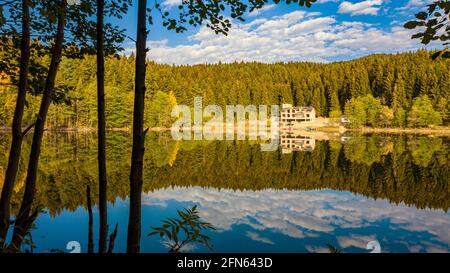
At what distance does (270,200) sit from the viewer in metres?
18.8

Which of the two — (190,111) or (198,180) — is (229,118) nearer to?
(190,111)

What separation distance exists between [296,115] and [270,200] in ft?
315

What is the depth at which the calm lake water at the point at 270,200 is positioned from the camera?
1234 cm

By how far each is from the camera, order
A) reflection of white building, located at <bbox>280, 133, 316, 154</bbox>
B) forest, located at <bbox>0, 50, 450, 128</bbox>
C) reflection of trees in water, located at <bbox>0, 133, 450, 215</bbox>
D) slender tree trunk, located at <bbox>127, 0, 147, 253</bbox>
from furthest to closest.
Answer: forest, located at <bbox>0, 50, 450, 128</bbox> → reflection of white building, located at <bbox>280, 133, 316, 154</bbox> → reflection of trees in water, located at <bbox>0, 133, 450, 215</bbox> → slender tree trunk, located at <bbox>127, 0, 147, 253</bbox>

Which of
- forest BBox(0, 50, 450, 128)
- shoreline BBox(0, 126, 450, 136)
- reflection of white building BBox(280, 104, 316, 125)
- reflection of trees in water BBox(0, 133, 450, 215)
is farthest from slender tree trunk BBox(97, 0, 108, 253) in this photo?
reflection of white building BBox(280, 104, 316, 125)

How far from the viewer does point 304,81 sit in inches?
5039

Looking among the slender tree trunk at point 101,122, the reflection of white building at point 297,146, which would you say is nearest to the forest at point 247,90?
the reflection of white building at point 297,146

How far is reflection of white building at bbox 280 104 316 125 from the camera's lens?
4343 inches

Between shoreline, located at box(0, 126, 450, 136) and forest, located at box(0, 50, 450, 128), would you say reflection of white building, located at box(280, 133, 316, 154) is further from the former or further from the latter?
shoreline, located at box(0, 126, 450, 136)

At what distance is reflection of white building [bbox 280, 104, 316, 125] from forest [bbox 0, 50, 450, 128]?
5.29 meters

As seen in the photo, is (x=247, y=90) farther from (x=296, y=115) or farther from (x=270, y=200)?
(x=270, y=200)

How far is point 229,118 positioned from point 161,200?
86571mm

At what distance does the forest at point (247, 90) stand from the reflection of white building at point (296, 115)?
17.4 feet

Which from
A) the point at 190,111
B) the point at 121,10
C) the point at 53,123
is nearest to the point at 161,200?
the point at 121,10
